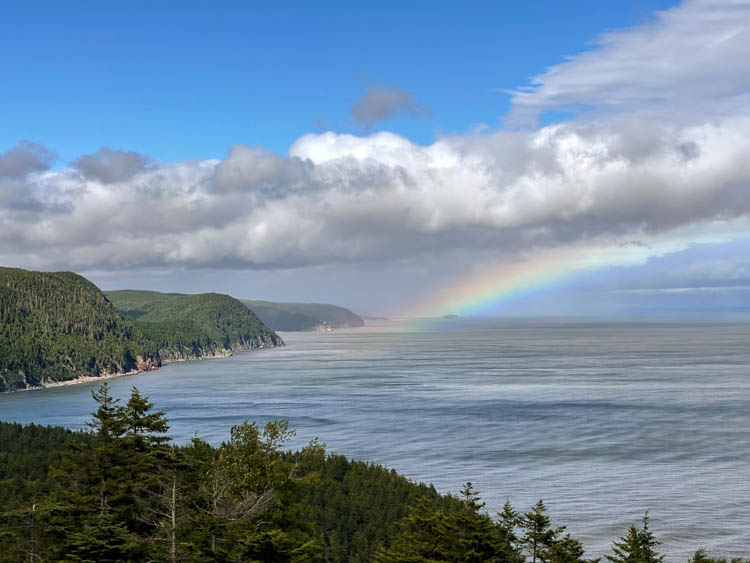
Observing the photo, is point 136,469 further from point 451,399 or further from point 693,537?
point 451,399

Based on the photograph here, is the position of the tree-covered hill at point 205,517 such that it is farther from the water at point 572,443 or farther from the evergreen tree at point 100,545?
the water at point 572,443

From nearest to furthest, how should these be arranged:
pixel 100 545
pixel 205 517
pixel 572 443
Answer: pixel 100 545
pixel 205 517
pixel 572 443

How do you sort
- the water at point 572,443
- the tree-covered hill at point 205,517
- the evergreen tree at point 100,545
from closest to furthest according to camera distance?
1. the evergreen tree at point 100,545
2. the tree-covered hill at point 205,517
3. the water at point 572,443

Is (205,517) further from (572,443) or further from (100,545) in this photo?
(572,443)

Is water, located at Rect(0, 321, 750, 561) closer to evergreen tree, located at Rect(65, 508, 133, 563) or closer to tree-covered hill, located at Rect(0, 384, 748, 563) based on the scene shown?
tree-covered hill, located at Rect(0, 384, 748, 563)

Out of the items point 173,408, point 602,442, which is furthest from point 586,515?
point 173,408

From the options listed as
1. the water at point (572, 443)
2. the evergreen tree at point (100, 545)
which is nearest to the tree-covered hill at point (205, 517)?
the evergreen tree at point (100, 545)

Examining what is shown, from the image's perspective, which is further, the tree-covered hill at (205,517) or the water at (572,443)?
the water at (572,443)

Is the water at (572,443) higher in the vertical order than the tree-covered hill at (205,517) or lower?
lower

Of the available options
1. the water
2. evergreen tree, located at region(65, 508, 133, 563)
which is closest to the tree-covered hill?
evergreen tree, located at region(65, 508, 133, 563)

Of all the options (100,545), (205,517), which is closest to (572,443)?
(205,517)

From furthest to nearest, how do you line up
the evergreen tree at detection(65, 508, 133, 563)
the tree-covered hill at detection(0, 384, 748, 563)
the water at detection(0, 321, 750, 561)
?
the water at detection(0, 321, 750, 561) < the tree-covered hill at detection(0, 384, 748, 563) < the evergreen tree at detection(65, 508, 133, 563)
